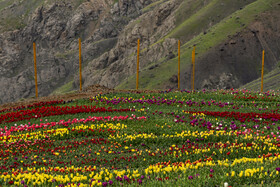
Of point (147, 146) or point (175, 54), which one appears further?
point (175, 54)

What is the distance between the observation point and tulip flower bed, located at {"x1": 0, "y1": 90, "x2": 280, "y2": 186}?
23.6ft

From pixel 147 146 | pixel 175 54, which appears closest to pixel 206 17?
pixel 175 54

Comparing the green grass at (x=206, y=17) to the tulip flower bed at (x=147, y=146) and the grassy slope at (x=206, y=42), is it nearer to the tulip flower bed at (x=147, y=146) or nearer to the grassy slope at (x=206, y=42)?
the grassy slope at (x=206, y=42)

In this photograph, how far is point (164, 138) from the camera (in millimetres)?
12477

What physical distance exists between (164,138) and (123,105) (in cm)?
810

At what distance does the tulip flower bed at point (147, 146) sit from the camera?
23.6 feet

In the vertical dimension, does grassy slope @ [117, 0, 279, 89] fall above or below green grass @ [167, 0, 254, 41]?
below

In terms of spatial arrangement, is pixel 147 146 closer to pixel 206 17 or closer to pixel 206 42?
pixel 206 42

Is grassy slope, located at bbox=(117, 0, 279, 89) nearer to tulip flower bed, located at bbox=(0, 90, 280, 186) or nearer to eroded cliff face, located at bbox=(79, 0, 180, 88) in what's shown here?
eroded cliff face, located at bbox=(79, 0, 180, 88)

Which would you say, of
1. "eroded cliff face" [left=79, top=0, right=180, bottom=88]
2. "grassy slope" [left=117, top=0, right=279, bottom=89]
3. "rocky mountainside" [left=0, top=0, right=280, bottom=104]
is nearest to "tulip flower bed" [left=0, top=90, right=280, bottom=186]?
"rocky mountainside" [left=0, top=0, right=280, bottom=104]

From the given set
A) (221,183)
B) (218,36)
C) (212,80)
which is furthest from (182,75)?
(221,183)

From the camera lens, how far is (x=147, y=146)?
39.0 feet

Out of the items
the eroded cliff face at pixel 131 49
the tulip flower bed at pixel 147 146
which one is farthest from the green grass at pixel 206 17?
the tulip flower bed at pixel 147 146

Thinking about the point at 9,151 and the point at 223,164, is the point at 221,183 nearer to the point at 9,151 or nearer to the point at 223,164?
the point at 223,164
